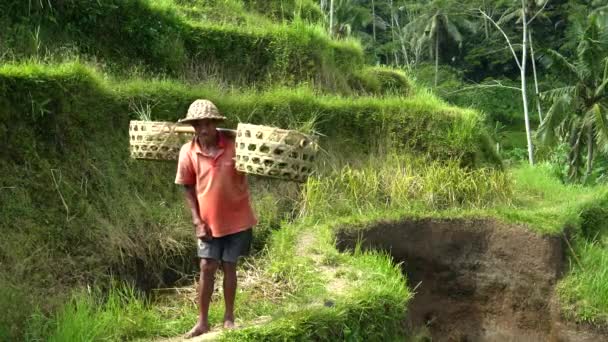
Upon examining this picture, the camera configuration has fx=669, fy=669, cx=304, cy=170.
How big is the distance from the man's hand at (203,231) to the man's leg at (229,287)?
0.72ft

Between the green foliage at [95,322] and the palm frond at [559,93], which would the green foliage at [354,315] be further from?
the palm frond at [559,93]

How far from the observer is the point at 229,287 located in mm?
4816

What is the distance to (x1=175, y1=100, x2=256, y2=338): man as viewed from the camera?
4742 millimetres

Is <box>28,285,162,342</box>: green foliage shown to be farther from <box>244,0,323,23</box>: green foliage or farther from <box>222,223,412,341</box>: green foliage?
<box>244,0,323,23</box>: green foliage

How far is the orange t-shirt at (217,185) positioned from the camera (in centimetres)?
474

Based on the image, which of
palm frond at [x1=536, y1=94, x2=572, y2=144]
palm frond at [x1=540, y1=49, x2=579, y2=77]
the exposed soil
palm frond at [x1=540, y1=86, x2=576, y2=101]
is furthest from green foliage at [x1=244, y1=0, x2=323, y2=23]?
palm frond at [x1=540, y1=49, x2=579, y2=77]

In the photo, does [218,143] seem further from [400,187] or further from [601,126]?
[601,126]

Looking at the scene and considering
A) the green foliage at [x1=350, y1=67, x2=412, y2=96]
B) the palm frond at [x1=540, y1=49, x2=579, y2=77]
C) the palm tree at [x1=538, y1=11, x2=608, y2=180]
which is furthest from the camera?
the palm frond at [x1=540, y1=49, x2=579, y2=77]

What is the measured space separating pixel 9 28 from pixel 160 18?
2.13 m

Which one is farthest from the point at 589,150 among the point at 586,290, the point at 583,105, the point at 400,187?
the point at 400,187

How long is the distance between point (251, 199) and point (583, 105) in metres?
14.8

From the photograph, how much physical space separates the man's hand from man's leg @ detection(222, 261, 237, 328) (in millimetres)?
220

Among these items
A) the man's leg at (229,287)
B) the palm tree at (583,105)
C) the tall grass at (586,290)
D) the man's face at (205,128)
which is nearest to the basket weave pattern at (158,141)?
the man's face at (205,128)

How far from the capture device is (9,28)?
844 cm
